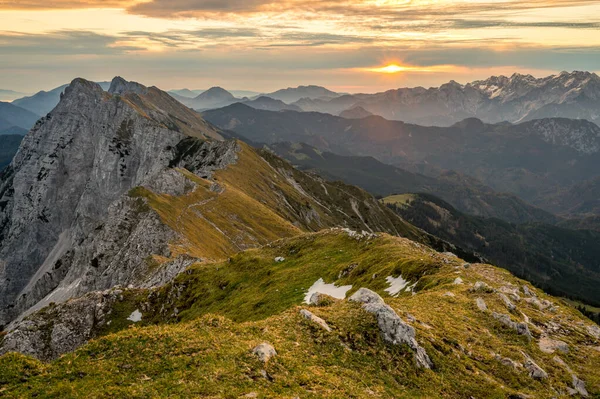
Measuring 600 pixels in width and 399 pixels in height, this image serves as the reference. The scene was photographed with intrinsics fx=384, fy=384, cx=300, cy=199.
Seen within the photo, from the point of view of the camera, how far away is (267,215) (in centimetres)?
17175

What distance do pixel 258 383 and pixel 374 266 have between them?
119 feet

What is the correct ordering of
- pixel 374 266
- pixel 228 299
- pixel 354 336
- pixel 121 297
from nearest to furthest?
1. pixel 354 336
2. pixel 374 266
3. pixel 228 299
4. pixel 121 297

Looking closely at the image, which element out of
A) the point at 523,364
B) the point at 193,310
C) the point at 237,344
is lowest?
the point at 193,310

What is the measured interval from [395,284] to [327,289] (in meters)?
9.96

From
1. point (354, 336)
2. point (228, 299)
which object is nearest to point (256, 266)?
point (228, 299)

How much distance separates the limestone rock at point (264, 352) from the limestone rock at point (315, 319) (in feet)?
15.6

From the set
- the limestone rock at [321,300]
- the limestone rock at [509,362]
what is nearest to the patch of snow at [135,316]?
the limestone rock at [321,300]

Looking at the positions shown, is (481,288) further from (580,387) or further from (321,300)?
(321,300)

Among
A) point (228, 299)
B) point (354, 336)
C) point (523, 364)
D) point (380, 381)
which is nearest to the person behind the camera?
point (380, 381)

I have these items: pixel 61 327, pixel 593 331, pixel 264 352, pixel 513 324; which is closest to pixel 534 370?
pixel 513 324

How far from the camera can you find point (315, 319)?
90.1 feet

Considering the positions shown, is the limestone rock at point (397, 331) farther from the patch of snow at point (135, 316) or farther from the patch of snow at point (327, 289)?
the patch of snow at point (135, 316)

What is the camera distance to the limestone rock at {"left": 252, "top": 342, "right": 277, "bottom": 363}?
22.0 m

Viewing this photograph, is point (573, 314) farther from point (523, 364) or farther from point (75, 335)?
point (75, 335)
